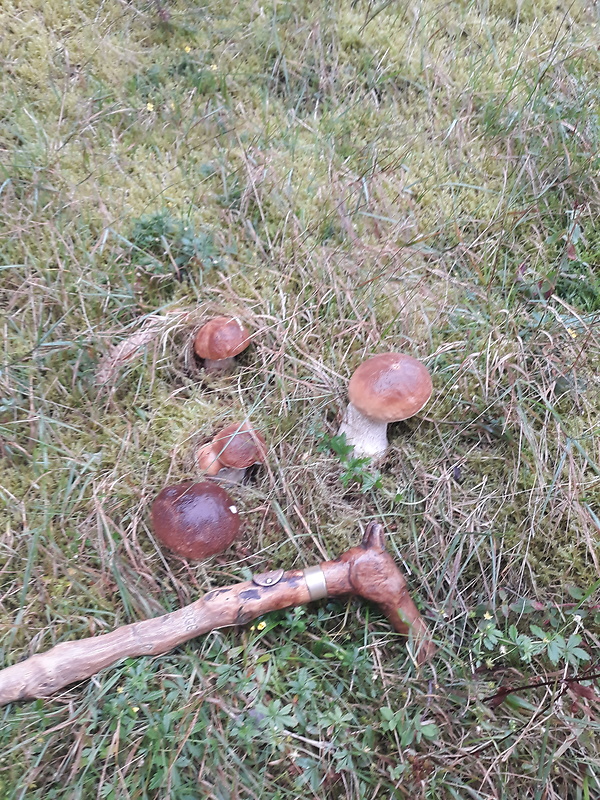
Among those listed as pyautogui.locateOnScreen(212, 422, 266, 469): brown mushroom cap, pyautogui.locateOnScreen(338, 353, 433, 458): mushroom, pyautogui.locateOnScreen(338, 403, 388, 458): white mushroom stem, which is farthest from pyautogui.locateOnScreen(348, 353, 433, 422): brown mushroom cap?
pyautogui.locateOnScreen(212, 422, 266, 469): brown mushroom cap

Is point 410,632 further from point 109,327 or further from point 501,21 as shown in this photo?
point 501,21

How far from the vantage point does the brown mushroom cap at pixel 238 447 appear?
2.35 meters

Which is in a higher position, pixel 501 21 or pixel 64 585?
pixel 501 21

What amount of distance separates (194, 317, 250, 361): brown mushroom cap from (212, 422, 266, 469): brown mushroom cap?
403 mm

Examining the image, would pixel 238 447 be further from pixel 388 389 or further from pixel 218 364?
pixel 388 389

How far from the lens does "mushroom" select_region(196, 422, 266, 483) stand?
2.35 m

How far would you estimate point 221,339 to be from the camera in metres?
2.57

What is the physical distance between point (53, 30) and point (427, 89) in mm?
2445

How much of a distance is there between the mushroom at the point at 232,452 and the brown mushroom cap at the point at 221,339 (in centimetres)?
38

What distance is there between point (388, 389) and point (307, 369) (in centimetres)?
57

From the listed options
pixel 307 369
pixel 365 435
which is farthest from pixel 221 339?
pixel 365 435

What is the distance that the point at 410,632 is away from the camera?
1922mm

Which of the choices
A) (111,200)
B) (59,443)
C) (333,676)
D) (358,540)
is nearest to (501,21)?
(111,200)

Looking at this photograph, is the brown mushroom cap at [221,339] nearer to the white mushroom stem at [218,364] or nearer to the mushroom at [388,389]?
the white mushroom stem at [218,364]
